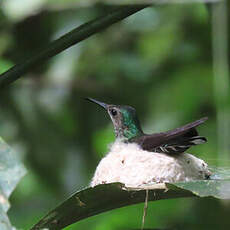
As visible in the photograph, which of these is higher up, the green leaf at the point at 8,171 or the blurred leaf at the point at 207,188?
the green leaf at the point at 8,171

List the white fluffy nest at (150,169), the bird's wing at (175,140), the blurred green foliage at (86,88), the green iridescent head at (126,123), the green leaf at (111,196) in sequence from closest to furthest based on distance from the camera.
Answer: the green leaf at (111,196) < the bird's wing at (175,140) < the white fluffy nest at (150,169) < the green iridescent head at (126,123) < the blurred green foliage at (86,88)

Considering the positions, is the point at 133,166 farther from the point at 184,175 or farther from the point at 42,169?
the point at 42,169

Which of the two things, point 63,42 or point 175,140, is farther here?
point 175,140

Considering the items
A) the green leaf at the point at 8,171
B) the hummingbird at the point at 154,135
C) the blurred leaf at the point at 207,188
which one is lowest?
the hummingbird at the point at 154,135

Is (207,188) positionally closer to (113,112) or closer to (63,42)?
(63,42)

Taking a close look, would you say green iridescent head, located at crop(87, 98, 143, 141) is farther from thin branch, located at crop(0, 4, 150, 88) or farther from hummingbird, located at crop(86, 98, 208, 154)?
thin branch, located at crop(0, 4, 150, 88)

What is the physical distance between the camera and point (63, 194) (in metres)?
4.45

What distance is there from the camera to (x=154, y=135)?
9.61 ft

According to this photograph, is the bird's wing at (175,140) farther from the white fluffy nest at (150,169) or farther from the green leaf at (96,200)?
the green leaf at (96,200)

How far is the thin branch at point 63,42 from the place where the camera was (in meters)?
1.72

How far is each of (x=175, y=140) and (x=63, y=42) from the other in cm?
96

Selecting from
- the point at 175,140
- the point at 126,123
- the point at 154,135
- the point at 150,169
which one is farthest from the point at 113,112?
the point at 175,140

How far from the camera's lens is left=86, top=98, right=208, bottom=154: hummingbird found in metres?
2.44

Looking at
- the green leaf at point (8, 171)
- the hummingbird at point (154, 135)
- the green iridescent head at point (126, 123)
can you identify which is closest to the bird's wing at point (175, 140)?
the hummingbird at point (154, 135)
